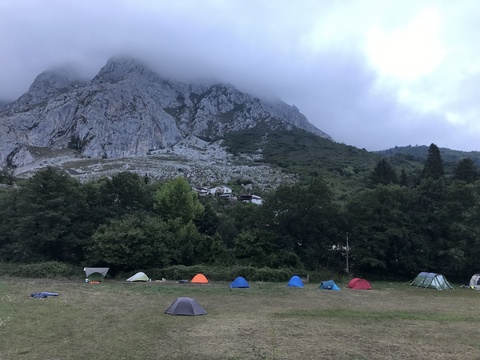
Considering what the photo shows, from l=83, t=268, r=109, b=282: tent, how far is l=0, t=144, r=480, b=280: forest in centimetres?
174

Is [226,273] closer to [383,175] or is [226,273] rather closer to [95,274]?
[95,274]

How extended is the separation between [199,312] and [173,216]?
Answer: 124ft

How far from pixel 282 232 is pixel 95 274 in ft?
74.1

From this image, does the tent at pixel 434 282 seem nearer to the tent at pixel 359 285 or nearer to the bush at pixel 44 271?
the tent at pixel 359 285

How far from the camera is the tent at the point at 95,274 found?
37.0m

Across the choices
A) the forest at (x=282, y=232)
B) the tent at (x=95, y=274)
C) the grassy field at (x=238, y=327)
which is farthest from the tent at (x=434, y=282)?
the tent at (x=95, y=274)

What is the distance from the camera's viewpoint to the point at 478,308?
24.2m

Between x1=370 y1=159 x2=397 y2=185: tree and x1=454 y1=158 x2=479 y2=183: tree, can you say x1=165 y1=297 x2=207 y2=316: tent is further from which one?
x1=370 y1=159 x2=397 y2=185: tree

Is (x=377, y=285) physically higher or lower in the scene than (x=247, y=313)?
lower

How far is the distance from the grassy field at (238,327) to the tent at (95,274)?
27.0ft

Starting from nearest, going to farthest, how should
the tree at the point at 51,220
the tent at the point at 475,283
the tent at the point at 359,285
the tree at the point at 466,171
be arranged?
the tent at the point at 359,285 → the tent at the point at 475,283 → the tree at the point at 51,220 → the tree at the point at 466,171

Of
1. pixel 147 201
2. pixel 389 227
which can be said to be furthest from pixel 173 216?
pixel 389 227

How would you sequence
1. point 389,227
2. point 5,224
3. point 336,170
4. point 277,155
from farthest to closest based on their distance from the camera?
point 277,155
point 336,170
point 5,224
point 389,227

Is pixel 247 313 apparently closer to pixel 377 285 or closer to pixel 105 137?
pixel 377 285
